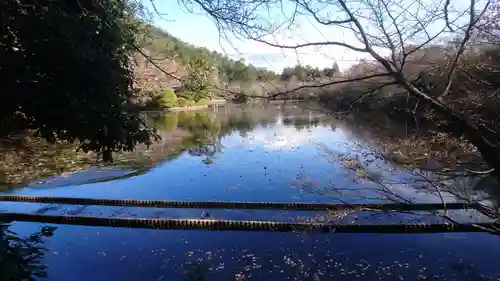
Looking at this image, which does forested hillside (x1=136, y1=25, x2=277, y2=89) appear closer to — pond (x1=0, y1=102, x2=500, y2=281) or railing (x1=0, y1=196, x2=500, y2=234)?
A: pond (x1=0, y1=102, x2=500, y2=281)

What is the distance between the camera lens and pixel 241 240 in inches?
208

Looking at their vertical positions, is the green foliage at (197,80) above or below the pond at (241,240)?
above

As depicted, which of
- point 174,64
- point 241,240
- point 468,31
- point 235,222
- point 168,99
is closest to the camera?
point 468,31

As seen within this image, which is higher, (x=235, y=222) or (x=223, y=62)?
(x=223, y=62)

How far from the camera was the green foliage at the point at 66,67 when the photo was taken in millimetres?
2834

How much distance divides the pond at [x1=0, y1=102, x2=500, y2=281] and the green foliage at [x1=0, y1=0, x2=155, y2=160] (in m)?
1.00

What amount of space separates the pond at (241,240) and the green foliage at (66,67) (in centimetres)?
100

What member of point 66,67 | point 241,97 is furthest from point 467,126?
point 66,67

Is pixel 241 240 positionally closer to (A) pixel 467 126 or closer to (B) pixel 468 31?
(A) pixel 467 126

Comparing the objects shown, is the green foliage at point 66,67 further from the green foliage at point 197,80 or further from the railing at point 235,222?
the railing at point 235,222

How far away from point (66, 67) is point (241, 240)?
10.4 feet

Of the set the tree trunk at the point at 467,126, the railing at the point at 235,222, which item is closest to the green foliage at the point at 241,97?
the tree trunk at the point at 467,126

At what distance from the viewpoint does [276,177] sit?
890 centimetres

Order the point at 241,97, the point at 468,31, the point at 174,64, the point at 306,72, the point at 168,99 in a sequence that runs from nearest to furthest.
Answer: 1. the point at 468,31
2. the point at 241,97
3. the point at 306,72
4. the point at 174,64
5. the point at 168,99
